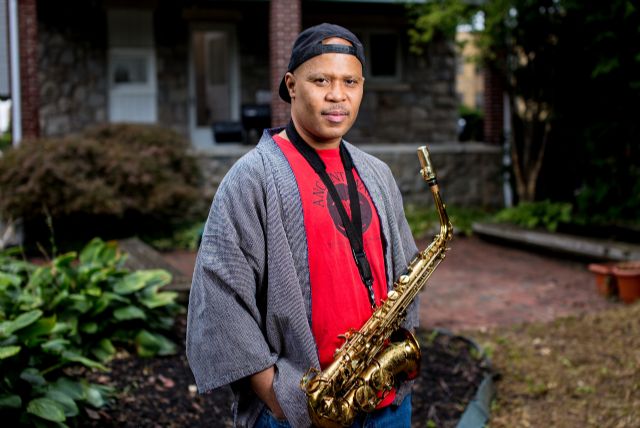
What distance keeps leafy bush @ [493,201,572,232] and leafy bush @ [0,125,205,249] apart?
4.58 m

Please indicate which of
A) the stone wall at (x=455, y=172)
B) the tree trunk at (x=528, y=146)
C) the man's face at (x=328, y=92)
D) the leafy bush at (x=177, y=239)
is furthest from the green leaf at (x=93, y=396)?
the stone wall at (x=455, y=172)

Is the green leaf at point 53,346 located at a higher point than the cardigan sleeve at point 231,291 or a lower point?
lower

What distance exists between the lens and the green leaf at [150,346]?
5.00m

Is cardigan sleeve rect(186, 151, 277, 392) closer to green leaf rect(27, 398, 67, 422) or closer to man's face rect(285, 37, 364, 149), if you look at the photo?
man's face rect(285, 37, 364, 149)

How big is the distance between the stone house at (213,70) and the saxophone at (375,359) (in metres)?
9.62

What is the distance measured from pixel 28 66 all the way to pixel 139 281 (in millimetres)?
7520

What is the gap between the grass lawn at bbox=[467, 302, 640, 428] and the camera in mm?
4656

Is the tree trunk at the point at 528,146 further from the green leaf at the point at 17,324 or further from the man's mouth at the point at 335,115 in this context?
the man's mouth at the point at 335,115

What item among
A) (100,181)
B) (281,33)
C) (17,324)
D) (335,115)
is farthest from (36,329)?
(281,33)

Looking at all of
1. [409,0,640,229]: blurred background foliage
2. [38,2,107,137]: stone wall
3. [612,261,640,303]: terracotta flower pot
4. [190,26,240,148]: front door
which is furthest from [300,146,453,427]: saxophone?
[190,26,240,148]: front door

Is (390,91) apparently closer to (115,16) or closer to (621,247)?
(115,16)

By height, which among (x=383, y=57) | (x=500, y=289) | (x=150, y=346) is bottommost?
(x=500, y=289)

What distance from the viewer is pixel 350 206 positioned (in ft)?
7.65

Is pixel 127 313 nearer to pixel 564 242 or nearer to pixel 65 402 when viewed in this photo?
pixel 65 402
